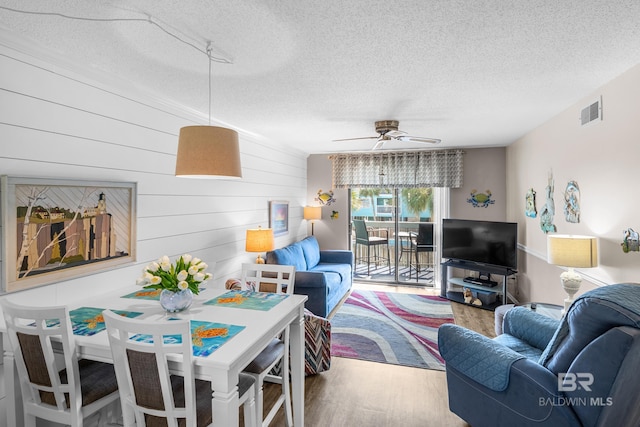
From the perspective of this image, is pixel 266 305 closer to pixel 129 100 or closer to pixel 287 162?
pixel 129 100

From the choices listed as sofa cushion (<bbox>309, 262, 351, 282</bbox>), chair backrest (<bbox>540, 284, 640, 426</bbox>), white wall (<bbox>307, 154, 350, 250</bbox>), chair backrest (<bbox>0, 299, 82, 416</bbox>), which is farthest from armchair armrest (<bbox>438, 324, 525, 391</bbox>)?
white wall (<bbox>307, 154, 350, 250</bbox>)

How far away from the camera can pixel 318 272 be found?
4219 mm

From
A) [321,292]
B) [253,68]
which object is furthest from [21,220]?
[321,292]

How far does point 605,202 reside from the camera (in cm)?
259

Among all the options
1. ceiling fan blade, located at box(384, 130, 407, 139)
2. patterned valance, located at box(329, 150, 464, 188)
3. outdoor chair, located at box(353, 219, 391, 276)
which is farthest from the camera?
outdoor chair, located at box(353, 219, 391, 276)

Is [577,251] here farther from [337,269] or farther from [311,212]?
[311,212]

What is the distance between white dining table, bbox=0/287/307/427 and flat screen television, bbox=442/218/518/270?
11.7 feet

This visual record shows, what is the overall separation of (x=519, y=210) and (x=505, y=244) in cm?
57

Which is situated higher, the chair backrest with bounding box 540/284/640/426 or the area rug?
the chair backrest with bounding box 540/284/640/426

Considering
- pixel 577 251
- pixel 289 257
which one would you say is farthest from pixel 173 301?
pixel 577 251

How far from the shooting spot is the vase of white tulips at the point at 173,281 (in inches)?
74.8

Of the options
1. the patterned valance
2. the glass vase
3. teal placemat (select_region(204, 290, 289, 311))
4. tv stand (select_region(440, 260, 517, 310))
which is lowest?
tv stand (select_region(440, 260, 517, 310))

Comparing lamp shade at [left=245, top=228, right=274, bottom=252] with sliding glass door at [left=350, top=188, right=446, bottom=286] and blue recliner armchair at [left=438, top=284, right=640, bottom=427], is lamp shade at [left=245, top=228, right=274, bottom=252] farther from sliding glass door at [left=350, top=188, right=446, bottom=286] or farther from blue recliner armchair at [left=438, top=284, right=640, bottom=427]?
sliding glass door at [left=350, top=188, right=446, bottom=286]

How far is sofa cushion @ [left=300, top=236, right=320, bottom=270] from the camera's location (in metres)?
5.10
